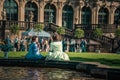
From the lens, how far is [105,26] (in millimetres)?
55312

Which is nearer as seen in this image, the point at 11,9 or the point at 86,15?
the point at 11,9

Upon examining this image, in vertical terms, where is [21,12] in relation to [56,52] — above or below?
above

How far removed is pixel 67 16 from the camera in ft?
197

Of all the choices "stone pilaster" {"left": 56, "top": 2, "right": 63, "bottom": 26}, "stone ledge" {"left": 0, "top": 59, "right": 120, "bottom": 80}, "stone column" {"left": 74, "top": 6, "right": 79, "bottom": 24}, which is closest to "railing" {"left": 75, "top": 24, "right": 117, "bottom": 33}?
"stone column" {"left": 74, "top": 6, "right": 79, "bottom": 24}

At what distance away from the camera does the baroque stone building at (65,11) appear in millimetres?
57094

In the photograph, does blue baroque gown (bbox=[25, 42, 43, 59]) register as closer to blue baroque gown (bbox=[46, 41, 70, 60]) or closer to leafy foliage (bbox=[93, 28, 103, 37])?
blue baroque gown (bbox=[46, 41, 70, 60])

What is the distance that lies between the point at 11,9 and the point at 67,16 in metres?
8.40

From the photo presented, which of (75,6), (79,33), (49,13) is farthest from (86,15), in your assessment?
(79,33)

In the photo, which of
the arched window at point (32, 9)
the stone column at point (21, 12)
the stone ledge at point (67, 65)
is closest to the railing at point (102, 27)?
the arched window at point (32, 9)

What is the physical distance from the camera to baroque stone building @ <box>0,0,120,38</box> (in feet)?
187

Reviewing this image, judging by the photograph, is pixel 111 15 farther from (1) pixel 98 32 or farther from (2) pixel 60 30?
(2) pixel 60 30

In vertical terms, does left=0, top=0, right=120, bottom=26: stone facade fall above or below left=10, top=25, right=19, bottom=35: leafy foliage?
above

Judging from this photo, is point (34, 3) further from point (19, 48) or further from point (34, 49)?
point (34, 49)

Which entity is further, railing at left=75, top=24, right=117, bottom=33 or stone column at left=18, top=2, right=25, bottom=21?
stone column at left=18, top=2, right=25, bottom=21
